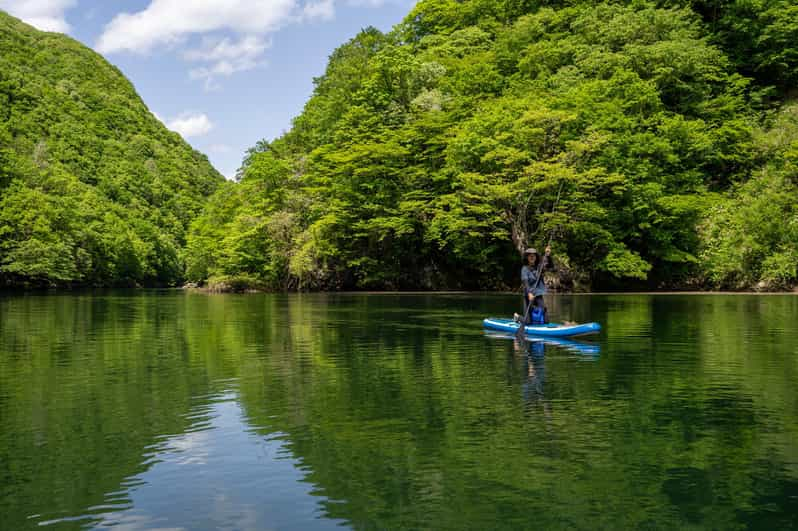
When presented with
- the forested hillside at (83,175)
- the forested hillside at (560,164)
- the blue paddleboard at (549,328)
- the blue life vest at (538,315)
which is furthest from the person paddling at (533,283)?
the forested hillside at (83,175)

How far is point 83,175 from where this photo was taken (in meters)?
111

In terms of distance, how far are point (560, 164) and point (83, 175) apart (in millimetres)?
90544

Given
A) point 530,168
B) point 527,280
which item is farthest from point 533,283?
point 530,168

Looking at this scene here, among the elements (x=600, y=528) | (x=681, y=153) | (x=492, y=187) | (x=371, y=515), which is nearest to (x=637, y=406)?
(x=600, y=528)

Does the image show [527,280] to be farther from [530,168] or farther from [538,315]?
[530,168]

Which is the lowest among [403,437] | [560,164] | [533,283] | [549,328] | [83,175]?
[403,437]

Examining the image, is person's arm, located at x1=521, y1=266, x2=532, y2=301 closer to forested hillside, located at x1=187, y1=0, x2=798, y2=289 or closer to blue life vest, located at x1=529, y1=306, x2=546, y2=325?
blue life vest, located at x1=529, y1=306, x2=546, y2=325

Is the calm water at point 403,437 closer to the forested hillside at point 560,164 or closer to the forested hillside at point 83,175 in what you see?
the forested hillside at point 560,164

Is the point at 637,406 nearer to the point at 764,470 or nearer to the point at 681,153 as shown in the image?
the point at 764,470

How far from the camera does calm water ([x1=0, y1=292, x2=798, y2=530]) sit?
543 cm

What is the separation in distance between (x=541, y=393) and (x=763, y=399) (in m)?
3.12

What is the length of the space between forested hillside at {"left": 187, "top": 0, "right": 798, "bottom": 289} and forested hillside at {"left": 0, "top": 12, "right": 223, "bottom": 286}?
22.0m

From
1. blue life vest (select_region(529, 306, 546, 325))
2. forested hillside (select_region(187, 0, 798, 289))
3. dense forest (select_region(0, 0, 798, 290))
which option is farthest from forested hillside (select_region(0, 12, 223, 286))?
blue life vest (select_region(529, 306, 546, 325))

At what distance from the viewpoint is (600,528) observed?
4984mm
